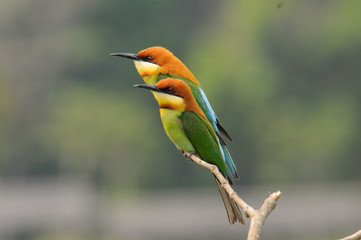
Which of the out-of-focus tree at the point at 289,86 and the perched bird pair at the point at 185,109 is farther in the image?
the out-of-focus tree at the point at 289,86

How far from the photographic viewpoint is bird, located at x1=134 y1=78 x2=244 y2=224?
3.84 feet

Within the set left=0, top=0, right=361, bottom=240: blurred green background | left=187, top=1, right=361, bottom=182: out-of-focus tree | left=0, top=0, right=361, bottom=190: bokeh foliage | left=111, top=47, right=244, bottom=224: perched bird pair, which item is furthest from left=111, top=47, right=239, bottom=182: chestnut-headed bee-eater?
left=187, top=1, right=361, bottom=182: out-of-focus tree

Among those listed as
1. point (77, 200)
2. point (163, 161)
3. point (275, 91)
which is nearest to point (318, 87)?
point (275, 91)

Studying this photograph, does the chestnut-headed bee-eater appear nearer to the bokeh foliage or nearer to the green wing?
the green wing

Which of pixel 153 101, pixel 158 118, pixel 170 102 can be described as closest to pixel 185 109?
pixel 170 102

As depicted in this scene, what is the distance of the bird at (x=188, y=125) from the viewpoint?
3.84 feet

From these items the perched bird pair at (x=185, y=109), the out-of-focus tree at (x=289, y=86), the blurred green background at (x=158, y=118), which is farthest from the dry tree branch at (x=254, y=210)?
the out-of-focus tree at (x=289, y=86)

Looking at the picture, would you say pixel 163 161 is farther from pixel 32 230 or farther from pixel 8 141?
pixel 32 230

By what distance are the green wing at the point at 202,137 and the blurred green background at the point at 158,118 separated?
18.3m

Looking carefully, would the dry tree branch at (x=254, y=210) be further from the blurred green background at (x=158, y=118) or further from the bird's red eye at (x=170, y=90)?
the blurred green background at (x=158, y=118)

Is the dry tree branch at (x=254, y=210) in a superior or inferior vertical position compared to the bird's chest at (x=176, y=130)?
inferior

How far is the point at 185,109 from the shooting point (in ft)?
4.06

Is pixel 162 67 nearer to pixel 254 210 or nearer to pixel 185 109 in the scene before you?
pixel 185 109

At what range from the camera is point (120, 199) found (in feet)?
79.0
